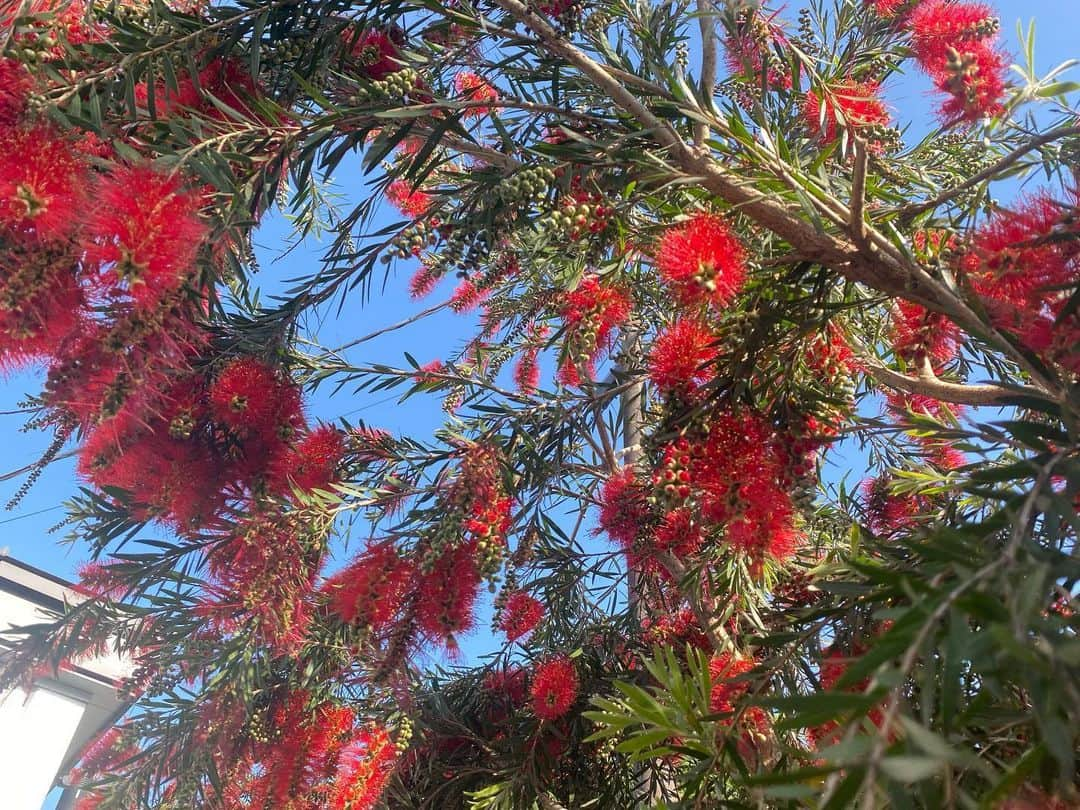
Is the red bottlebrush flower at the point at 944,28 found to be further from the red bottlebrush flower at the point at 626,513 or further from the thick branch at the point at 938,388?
the red bottlebrush flower at the point at 626,513

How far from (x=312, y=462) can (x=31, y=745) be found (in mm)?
4036

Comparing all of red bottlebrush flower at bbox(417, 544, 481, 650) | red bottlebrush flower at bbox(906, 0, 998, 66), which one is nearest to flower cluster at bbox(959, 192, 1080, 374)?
red bottlebrush flower at bbox(906, 0, 998, 66)

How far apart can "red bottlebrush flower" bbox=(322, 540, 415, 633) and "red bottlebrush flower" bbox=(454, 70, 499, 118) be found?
88cm

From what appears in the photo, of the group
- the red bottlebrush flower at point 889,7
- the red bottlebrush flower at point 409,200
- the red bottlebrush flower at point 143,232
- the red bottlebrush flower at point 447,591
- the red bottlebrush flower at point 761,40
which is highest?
the red bottlebrush flower at point 409,200

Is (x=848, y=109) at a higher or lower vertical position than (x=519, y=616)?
higher

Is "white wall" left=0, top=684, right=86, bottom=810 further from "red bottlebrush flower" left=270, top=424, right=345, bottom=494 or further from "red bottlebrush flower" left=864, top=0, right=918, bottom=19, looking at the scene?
"red bottlebrush flower" left=864, top=0, right=918, bottom=19

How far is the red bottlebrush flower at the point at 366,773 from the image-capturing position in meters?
1.91

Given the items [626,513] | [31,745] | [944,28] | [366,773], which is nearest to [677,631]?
[626,513]

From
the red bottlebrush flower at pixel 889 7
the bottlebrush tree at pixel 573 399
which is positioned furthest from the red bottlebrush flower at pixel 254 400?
the red bottlebrush flower at pixel 889 7

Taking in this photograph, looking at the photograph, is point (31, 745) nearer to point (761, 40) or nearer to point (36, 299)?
point (36, 299)

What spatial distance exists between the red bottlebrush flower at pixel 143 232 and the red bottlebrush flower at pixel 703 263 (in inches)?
28.4

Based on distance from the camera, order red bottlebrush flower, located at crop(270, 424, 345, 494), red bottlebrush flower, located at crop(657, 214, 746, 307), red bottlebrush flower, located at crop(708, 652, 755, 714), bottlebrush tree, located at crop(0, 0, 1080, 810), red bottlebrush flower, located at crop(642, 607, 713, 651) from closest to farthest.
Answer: bottlebrush tree, located at crop(0, 0, 1080, 810), red bottlebrush flower, located at crop(657, 214, 746, 307), red bottlebrush flower, located at crop(708, 652, 755, 714), red bottlebrush flower, located at crop(270, 424, 345, 494), red bottlebrush flower, located at crop(642, 607, 713, 651)

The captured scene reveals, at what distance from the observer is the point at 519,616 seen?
2.34m

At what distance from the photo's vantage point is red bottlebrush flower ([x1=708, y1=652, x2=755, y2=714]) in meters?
1.30
